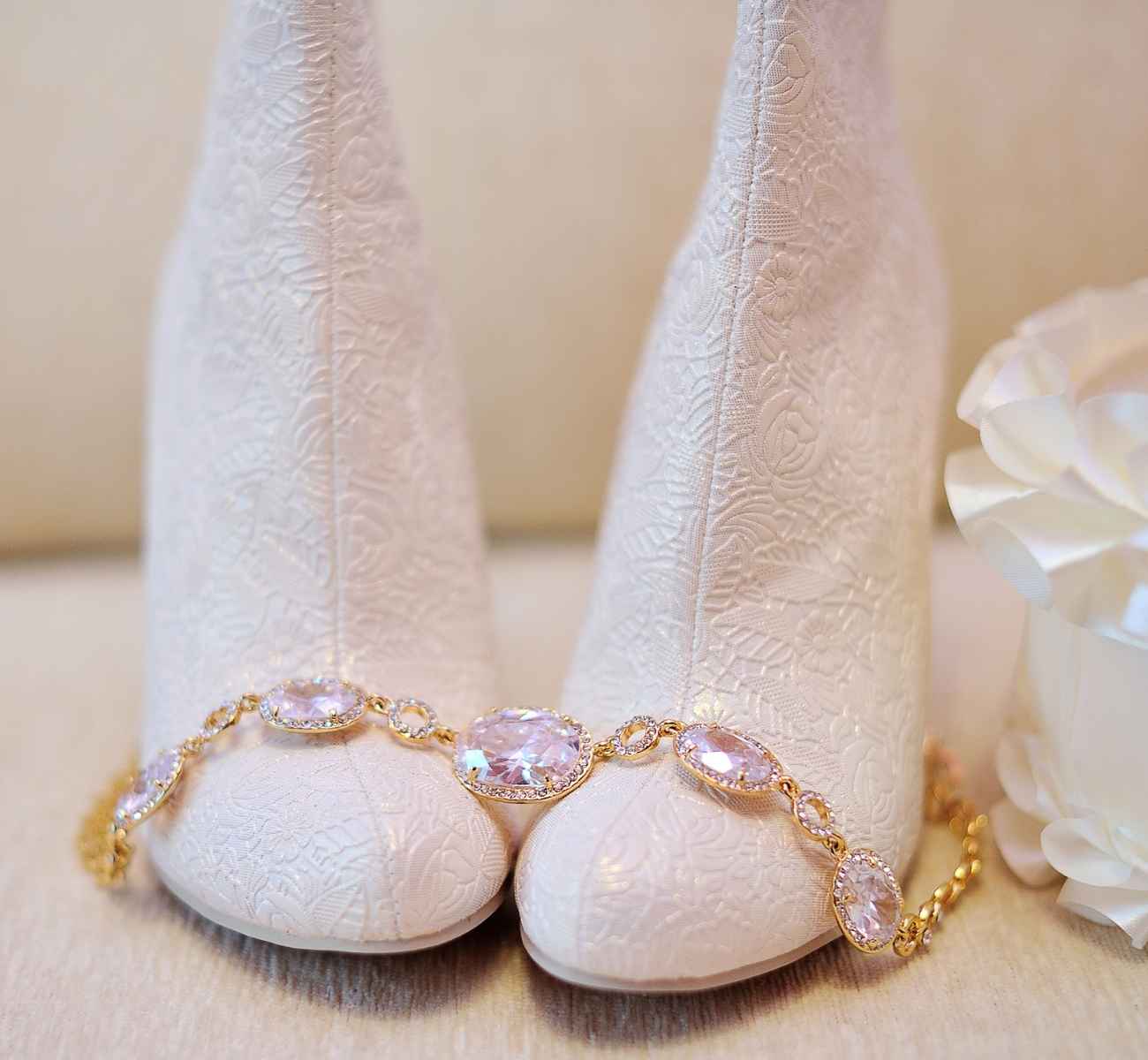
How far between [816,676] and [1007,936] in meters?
0.11

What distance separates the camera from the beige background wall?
A: 723 mm

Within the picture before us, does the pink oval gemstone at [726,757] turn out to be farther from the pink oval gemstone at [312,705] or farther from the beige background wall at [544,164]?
the beige background wall at [544,164]

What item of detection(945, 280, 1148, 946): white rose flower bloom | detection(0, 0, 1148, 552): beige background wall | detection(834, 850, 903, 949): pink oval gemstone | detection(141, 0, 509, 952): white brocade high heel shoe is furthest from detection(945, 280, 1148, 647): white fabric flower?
detection(0, 0, 1148, 552): beige background wall

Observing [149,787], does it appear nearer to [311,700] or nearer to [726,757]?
[311,700]

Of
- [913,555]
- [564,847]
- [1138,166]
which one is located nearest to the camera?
[564,847]

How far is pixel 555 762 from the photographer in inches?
15.6

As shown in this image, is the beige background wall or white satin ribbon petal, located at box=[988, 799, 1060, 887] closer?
white satin ribbon petal, located at box=[988, 799, 1060, 887]

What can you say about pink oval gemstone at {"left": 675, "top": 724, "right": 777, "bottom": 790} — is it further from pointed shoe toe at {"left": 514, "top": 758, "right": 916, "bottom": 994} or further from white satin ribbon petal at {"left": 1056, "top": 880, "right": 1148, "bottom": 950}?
white satin ribbon petal at {"left": 1056, "top": 880, "right": 1148, "bottom": 950}

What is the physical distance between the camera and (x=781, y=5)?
0.41 metres

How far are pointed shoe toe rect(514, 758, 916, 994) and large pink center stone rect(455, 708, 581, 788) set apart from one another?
0.01 m

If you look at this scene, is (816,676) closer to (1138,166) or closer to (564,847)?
(564,847)

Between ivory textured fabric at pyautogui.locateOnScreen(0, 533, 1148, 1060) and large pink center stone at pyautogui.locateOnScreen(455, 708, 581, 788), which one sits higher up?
large pink center stone at pyautogui.locateOnScreen(455, 708, 581, 788)

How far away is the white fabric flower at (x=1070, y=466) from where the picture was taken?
0.37 meters

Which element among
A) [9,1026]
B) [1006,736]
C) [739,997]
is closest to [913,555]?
[1006,736]
